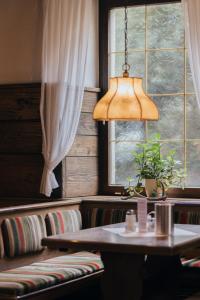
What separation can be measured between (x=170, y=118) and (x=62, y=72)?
1049 millimetres

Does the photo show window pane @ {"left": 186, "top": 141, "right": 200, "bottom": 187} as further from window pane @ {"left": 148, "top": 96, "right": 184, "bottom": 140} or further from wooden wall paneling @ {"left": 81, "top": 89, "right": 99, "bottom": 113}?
wooden wall paneling @ {"left": 81, "top": 89, "right": 99, "bottom": 113}

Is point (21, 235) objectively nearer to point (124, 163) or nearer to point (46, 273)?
point (46, 273)

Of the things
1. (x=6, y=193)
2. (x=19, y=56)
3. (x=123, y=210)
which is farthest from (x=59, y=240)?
(x=19, y=56)

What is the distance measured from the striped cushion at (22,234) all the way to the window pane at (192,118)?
1.61 metres

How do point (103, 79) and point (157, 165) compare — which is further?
point (103, 79)

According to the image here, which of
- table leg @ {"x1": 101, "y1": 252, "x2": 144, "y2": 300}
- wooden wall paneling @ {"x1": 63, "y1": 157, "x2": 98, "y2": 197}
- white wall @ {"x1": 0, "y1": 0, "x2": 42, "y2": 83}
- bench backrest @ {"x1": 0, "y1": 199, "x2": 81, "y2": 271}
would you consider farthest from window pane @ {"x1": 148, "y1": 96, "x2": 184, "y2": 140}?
table leg @ {"x1": 101, "y1": 252, "x2": 144, "y2": 300}

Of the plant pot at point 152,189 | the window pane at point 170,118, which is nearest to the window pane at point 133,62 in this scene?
the window pane at point 170,118

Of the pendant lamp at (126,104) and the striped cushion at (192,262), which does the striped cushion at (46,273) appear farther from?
the pendant lamp at (126,104)

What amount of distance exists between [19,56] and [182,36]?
151cm

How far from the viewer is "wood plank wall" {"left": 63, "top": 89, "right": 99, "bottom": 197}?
620 cm

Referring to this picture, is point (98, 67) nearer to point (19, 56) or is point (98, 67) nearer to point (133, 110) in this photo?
point (19, 56)

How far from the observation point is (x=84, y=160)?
6371mm

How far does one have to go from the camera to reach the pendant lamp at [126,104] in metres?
4.53

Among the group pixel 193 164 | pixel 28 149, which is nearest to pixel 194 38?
pixel 193 164
